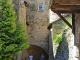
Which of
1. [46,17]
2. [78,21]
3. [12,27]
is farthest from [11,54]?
[46,17]

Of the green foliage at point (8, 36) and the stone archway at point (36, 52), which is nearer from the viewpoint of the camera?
the green foliage at point (8, 36)

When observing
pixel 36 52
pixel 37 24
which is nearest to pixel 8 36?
pixel 37 24

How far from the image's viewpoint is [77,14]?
235 inches

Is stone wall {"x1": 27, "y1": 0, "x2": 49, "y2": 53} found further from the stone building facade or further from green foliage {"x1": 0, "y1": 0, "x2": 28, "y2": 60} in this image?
green foliage {"x1": 0, "y1": 0, "x2": 28, "y2": 60}

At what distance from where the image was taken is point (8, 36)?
33.4ft

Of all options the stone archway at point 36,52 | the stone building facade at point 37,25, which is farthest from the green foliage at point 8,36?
the stone archway at point 36,52

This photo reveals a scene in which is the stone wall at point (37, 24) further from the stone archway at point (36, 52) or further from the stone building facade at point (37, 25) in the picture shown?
the stone archway at point (36, 52)

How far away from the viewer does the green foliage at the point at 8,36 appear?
9812 millimetres

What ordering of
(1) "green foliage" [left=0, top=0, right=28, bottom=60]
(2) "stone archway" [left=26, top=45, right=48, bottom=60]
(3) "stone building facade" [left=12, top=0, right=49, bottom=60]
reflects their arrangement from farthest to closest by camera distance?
(2) "stone archway" [left=26, top=45, right=48, bottom=60], (3) "stone building facade" [left=12, top=0, right=49, bottom=60], (1) "green foliage" [left=0, top=0, right=28, bottom=60]

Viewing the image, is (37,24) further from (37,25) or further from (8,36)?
(8,36)

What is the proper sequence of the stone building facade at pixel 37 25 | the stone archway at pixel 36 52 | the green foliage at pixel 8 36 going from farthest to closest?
the stone archway at pixel 36 52 → the stone building facade at pixel 37 25 → the green foliage at pixel 8 36

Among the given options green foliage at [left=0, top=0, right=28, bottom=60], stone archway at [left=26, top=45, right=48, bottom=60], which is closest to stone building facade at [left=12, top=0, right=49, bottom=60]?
stone archway at [left=26, top=45, right=48, bottom=60]

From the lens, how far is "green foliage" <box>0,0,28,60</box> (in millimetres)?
9812

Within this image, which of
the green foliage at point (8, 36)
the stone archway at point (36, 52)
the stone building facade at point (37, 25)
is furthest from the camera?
the stone archway at point (36, 52)
